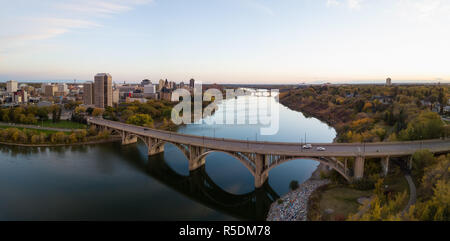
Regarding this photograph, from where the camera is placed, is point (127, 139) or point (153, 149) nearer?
point (153, 149)

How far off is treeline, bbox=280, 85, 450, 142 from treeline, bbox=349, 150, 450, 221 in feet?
19.5

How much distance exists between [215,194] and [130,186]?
634 cm

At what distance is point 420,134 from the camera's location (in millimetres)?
Answer: 21188

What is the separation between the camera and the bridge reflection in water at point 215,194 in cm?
1652

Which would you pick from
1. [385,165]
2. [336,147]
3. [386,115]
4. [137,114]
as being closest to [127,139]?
[137,114]

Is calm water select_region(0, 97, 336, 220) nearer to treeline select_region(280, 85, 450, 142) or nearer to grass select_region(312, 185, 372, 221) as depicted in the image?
grass select_region(312, 185, 372, 221)

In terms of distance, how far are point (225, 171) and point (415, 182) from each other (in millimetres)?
12825

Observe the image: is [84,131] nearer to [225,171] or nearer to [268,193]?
[225,171]

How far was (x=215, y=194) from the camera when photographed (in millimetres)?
18688

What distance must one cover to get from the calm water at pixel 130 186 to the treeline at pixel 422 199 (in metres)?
6.13

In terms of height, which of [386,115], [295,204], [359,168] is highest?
[386,115]

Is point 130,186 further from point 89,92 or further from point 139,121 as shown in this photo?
point 89,92

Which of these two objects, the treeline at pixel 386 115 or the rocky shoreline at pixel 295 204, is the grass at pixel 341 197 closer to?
the rocky shoreline at pixel 295 204

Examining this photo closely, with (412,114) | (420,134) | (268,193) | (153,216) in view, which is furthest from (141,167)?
(412,114)
